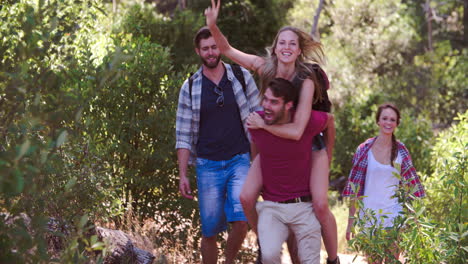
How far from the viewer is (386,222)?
612 cm

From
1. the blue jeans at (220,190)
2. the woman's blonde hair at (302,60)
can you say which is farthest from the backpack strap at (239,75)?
the woman's blonde hair at (302,60)

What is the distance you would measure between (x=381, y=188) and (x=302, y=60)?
1.67 m

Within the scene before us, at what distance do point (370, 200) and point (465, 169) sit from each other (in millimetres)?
909

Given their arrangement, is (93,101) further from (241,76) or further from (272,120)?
Result: (272,120)

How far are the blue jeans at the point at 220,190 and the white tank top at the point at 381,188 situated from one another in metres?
1.22

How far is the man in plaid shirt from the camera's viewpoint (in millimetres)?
5539

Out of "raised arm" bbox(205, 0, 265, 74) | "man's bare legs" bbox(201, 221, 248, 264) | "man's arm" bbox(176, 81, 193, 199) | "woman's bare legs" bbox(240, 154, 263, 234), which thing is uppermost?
"raised arm" bbox(205, 0, 265, 74)

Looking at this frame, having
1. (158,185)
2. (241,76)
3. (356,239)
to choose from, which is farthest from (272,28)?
(356,239)

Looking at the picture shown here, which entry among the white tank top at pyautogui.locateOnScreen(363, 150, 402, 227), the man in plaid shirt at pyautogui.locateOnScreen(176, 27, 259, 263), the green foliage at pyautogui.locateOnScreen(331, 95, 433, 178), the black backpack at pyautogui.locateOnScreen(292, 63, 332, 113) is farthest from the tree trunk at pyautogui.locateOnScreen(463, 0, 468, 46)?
the black backpack at pyautogui.locateOnScreen(292, 63, 332, 113)

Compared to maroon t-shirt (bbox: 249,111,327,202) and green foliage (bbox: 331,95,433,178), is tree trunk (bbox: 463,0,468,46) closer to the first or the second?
green foliage (bbox: 331,95,433,178)

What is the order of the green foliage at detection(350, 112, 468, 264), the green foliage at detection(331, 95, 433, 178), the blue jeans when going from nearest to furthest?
the green foliage at detection(350, 112, 468, 264), the blue jeans, the green foliage at detection(331, 95, 433, 178)

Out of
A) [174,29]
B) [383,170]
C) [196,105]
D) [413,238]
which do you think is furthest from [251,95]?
[174,29]

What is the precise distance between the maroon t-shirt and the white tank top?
1.67 metres

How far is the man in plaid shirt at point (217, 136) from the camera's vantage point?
218 inches
